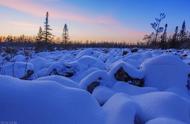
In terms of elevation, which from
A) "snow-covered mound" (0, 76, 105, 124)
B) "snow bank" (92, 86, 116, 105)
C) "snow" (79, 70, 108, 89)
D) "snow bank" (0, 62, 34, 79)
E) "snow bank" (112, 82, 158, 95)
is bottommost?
"snow bank" (0, 62, 34, 79)

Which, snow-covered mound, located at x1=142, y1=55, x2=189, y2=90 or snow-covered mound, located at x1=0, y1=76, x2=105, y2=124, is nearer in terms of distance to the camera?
snow-covered mound, located at x1=0, y1=76, x2=105, y2=124

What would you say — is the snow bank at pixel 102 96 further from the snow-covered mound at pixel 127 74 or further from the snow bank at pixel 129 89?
the snow-covered mound at pixel 127 74

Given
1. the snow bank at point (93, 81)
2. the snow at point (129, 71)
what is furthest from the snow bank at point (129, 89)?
the snow at point (129, 71)

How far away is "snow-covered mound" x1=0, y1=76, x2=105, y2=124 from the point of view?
2066 millimetres

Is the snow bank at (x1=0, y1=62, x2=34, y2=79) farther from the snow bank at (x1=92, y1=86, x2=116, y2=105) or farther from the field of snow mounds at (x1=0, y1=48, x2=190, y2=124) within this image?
the snow bank at (x1=92, y1=86, x2=116, y2=105)

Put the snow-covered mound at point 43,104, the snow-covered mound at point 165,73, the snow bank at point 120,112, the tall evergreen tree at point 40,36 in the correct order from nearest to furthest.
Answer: the snow-covered mound at point 43,104 < the snow bank at point 120,112 < the snow-covered mound at point 165,73 < the tall evergreen tree at point 40,36

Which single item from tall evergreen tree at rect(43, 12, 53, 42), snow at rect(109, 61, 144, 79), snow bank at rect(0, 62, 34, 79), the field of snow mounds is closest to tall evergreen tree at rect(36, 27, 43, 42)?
tall evergreen tree at rect(43, 12, 53, 42)

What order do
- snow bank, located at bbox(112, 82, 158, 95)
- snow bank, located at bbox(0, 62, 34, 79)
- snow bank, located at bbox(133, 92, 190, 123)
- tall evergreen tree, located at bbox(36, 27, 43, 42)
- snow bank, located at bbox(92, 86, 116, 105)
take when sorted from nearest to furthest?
snow bank, located at bbox(133, 92, 190, 123) < snow bank, located at bbox(92, 86, 116, 105) < snow bank, located at bbox(112, 82, 158, 95) < snow bank, located at bbox(0, 62, 34, 79) < tall evergreen tree, located at bbox(36, 27, 43, 42)

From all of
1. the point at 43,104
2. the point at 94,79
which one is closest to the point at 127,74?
the point at 94,79

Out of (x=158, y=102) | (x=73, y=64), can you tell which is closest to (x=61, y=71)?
(x=73, y=64)

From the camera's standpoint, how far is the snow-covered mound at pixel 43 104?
207cm

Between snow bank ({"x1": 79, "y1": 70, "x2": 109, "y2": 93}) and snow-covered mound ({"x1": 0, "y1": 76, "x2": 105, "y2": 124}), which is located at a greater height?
snow-covered mound ({"x1": 0, "y1": 76, "x2": 105, "y2": 124})

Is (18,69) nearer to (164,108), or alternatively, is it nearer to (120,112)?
(164,108)

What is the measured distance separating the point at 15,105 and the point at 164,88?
3748mm
